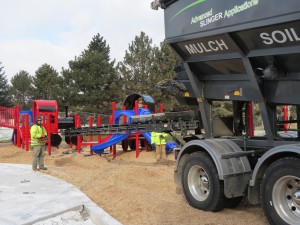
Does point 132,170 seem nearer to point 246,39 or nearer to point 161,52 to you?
point 246,39

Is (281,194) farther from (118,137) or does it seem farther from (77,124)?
(77,124)

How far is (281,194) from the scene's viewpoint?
4.69 m

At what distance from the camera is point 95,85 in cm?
4244

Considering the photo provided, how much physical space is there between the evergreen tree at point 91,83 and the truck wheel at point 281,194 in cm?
3606

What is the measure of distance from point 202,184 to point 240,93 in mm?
1542

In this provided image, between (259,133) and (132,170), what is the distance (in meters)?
4.29

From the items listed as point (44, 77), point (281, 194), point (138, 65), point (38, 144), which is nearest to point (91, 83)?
point (138, 65)

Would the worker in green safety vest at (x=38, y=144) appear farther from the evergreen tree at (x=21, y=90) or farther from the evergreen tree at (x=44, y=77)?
the evergreen tree at (x=21, y=90)

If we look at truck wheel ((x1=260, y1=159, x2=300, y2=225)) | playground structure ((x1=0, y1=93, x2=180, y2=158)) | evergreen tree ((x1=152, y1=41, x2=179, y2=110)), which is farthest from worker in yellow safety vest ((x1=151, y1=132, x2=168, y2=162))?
evergreen tree ((x1=152, y1=41, x2=179, y2=110))

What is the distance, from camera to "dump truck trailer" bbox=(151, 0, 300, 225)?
4.61 meters

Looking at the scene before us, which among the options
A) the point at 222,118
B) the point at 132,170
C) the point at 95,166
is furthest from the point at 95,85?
the point at 222,118

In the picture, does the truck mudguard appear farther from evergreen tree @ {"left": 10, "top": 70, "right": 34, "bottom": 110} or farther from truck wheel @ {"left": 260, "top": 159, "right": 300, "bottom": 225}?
evergreen tree @ {"left": 10, "top": 70, "right": 34, "bottom": 110}

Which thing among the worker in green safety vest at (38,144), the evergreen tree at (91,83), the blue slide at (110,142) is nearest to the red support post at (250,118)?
the worker in green safety vest at (38,144)

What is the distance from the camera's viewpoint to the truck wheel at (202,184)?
5527 mm
